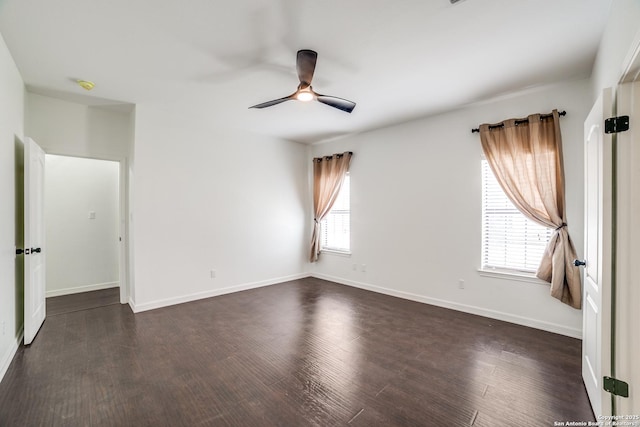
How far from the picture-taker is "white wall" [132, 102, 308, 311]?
3.86 meters

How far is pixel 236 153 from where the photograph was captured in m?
4.79

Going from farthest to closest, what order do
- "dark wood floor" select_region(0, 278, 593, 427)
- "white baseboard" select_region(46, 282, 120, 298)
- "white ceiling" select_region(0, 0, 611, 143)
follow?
"white baseboard" select_region(46, 282, 120, 298), "white ceiling" select_region(0, 0, 611, 143), "dark wood floor" select_region(0, 278, 593, 427)

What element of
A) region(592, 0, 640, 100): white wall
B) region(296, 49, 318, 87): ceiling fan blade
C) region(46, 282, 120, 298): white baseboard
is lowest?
region(46, 282, 120, 298): white baseboard

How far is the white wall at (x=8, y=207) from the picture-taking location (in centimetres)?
232

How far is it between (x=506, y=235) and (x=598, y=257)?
1.81 meters

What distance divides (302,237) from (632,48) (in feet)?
16.1

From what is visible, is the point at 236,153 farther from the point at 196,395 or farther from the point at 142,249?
the point at 196,395

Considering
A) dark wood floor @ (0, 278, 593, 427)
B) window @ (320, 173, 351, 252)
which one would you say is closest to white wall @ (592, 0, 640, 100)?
dark wood floor @ (0, 278, 593, 427)

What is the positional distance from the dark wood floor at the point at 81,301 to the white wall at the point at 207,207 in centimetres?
78

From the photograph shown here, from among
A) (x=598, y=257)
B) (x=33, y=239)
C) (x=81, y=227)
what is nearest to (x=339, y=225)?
(x=598, y=257)

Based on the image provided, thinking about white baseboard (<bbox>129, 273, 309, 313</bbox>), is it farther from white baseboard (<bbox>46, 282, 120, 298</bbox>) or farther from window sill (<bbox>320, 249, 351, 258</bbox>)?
white baseboard (<bbox>46, 282, 120, 298</bbox>)

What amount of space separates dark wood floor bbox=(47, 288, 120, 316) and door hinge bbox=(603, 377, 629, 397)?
5242 millimetres

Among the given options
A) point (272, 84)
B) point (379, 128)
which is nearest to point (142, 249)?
point (272, 84)

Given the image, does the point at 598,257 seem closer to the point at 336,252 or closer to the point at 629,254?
the point at 629,254
